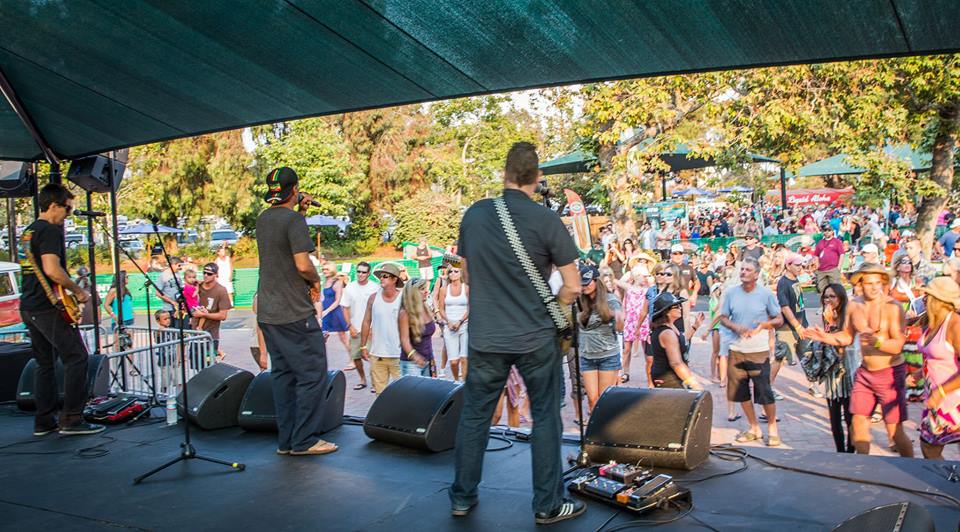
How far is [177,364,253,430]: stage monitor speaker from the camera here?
597 centimetres

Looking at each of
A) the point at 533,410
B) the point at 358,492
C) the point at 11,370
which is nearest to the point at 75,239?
the point at 11,370

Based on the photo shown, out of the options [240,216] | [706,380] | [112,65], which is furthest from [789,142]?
[240,216]

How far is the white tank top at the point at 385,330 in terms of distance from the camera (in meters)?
7.90

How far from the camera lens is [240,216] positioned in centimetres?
3444

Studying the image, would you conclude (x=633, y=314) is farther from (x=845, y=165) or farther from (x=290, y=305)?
(x=845, y=165)

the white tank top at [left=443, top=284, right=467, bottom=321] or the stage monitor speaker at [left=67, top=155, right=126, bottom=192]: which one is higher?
the stage monitor speaker at [left=67, top=155, right=126, bottom=192]

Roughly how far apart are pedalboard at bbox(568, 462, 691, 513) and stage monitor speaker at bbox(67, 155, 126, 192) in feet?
18.7

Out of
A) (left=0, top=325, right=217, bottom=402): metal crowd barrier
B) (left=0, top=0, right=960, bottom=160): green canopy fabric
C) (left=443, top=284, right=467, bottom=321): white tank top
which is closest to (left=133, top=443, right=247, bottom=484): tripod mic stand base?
(left=0, top=0, right=960, bottom=160): green canopy fabric

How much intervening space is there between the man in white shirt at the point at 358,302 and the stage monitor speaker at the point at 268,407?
147 inches

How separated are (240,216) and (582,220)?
72.3 ft

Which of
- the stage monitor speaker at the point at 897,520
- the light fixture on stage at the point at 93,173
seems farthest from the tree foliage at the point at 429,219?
the stage monitor speaker at the point at 897,520

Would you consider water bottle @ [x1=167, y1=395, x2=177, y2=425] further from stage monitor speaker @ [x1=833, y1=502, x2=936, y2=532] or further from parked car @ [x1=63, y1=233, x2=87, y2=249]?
parked car @ [x1=63, y1=233, x2=87, y2=249]

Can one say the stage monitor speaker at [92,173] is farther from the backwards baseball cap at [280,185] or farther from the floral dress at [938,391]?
the floral dress at [938,391]

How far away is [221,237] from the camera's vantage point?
3284cm
